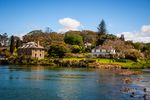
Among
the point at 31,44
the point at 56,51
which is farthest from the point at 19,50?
the point at 56,51

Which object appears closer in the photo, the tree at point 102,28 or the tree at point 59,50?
the tree at point 59,50

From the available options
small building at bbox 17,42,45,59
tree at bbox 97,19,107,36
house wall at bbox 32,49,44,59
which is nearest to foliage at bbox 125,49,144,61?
small building at bbox 17,42,45,59

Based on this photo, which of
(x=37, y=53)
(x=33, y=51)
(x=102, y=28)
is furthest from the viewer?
(x=102, y=28)

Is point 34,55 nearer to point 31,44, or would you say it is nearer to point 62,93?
point 31,44

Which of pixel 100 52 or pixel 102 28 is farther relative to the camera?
pixel 102 28

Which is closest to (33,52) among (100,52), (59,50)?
(59,50)

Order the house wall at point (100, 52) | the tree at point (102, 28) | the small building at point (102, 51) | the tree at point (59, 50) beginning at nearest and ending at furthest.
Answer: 1. the tree at point (59, 50)
2. the house wall at point (100, 52)
3. the small building at point (102, 51)
4. the tree at point (102, 28)

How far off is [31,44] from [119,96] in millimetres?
106422

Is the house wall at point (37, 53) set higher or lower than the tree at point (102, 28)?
lower

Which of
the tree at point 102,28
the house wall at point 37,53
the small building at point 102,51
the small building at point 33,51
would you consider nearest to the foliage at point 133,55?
the small building at point 102,51

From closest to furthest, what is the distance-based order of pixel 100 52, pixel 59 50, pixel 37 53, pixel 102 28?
pixel 59 50, pixel 37 53, pixel 100 52, pixel 102 28

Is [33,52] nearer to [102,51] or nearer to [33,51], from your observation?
[33,51]

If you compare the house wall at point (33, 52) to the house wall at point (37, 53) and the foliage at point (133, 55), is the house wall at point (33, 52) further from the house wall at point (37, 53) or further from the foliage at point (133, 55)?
the foliage at point (133, 55)

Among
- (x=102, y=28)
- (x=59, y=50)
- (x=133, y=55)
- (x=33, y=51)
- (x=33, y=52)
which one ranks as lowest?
(x=133, y=55)
